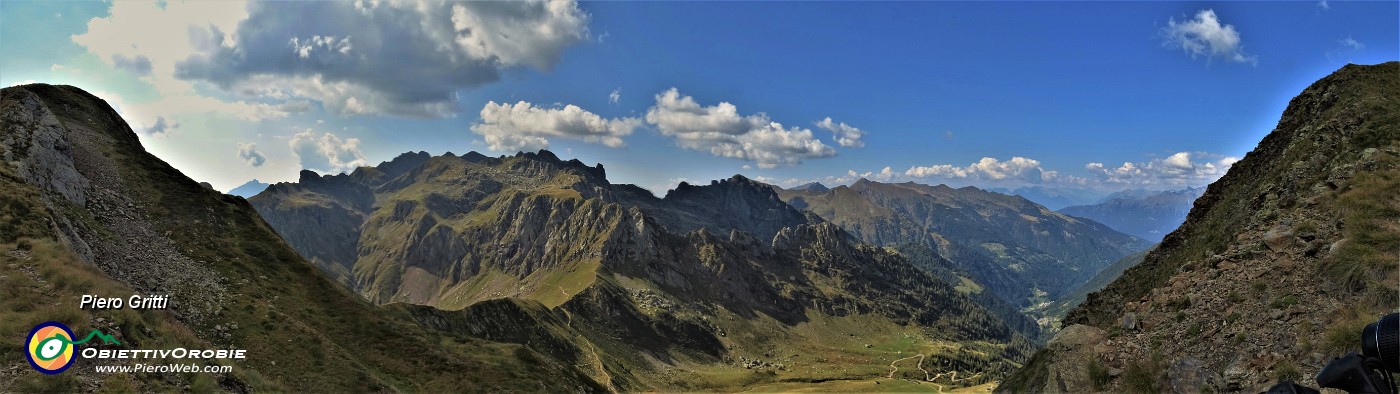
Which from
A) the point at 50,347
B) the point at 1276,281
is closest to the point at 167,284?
the point at 50,347

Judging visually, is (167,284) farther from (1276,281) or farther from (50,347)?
(1276,281)

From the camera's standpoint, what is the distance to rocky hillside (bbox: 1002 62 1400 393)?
21.0 metres

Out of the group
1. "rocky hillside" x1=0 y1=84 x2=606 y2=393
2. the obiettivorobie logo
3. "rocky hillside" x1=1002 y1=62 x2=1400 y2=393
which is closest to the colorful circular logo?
the obiettivorobie logo

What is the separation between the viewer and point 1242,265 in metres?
28.2

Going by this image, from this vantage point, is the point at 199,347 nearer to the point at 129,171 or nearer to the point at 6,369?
the point at 6,369

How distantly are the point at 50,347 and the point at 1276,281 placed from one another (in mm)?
53115

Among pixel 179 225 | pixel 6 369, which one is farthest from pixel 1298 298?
pixel 179 225

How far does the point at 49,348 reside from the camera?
2452 cm

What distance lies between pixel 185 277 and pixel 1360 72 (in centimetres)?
9619

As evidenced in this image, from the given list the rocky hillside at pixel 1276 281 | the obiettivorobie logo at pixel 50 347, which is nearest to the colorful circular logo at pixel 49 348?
the obiettivorobie logo at pixel 50 347

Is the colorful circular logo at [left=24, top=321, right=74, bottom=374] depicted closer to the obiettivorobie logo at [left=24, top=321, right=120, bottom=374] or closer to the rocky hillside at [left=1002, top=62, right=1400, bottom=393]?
the obiettivorobie logo at [left=24, top=321, right=120, bottom=374]

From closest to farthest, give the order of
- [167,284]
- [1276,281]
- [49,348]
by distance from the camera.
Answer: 1. [49,348]
2. [1276,281]
3. [167,284]

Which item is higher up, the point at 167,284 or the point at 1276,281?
the point at 1276,281

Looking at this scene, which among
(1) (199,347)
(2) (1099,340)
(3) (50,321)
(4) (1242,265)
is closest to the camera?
(3) (50,321)
